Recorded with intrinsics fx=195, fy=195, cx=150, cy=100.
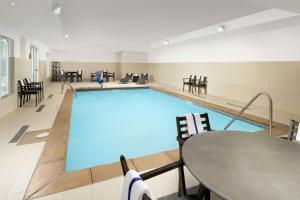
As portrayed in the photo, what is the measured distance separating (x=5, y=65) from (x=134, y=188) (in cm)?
552

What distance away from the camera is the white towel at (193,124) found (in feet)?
6.65

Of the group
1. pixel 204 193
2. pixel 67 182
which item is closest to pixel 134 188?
pixel 204 193

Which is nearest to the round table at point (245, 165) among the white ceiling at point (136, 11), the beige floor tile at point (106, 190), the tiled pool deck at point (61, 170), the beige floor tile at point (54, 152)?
the beige floor tile at point (106, 190)

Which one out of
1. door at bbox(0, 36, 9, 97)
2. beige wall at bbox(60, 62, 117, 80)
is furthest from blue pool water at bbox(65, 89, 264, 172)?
beige wall at bbox(60, 62, 117, 80)

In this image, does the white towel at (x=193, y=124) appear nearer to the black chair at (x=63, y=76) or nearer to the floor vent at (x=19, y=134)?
the floor vent at (x=19, y=134)

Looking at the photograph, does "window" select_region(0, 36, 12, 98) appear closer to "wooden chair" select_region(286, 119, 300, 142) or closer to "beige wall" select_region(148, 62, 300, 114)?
"wooden chair" select_region(286, 119, 300, 142)

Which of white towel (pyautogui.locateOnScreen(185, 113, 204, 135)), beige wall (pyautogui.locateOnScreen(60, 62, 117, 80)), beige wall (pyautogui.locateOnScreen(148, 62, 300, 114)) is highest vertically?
beige wall (pyautogui.locateOnScreen(60, 62, 117, 80))

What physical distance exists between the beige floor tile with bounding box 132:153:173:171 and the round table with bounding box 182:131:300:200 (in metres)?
0.95

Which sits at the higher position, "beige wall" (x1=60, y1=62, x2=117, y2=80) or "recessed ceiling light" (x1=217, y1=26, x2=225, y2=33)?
"recessed ceiling light" (x1=217, y1=26, x2=225, y2=33)

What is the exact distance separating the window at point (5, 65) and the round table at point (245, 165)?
16.5 feet

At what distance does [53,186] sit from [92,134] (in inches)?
81.9

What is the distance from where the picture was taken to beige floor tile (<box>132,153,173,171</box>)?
2369mm

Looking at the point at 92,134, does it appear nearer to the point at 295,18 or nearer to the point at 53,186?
the point at 53,186

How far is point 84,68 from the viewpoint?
13.6 metres
